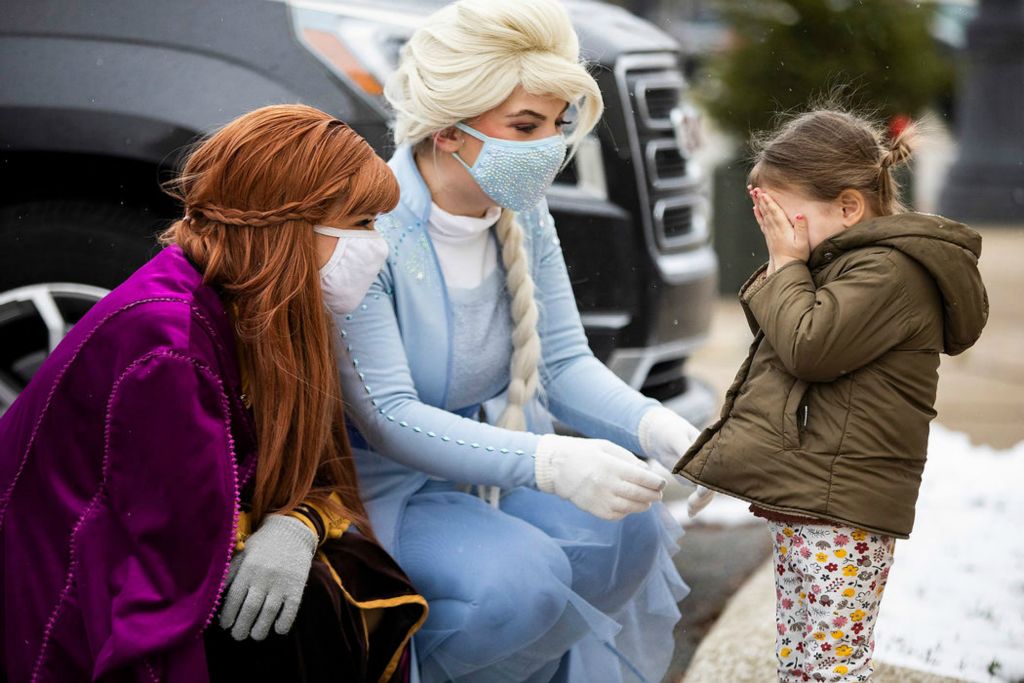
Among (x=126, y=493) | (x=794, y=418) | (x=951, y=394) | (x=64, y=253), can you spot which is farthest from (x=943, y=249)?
(x=951, y=394)

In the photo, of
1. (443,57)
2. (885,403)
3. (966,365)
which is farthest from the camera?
(966,365)

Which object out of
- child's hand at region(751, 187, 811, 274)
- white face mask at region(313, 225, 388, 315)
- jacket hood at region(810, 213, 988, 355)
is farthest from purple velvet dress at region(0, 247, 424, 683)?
jacket hood at region(810, 213, 988, 355)

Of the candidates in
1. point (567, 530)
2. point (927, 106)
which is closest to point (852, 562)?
point (567, 530)

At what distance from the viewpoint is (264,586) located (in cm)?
199

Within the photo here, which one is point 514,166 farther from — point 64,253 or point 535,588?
point 64,253

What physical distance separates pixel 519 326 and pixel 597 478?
1.38 feet

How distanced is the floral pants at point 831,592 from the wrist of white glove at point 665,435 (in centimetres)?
22

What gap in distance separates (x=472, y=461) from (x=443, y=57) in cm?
71

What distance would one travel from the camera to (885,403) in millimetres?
2170

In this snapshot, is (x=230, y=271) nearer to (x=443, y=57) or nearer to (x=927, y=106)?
(x=443, y=57)

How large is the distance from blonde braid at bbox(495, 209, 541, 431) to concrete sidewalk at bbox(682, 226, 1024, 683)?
851 millimetres

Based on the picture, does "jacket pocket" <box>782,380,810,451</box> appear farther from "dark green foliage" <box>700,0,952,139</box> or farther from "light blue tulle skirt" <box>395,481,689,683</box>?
"dark green foliage" <box>700,0,952,139</box>

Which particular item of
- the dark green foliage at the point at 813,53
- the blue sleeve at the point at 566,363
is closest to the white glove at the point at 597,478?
the blue sleeve at the point at 566,363

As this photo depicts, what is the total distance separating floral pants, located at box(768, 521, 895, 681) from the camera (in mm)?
2242
